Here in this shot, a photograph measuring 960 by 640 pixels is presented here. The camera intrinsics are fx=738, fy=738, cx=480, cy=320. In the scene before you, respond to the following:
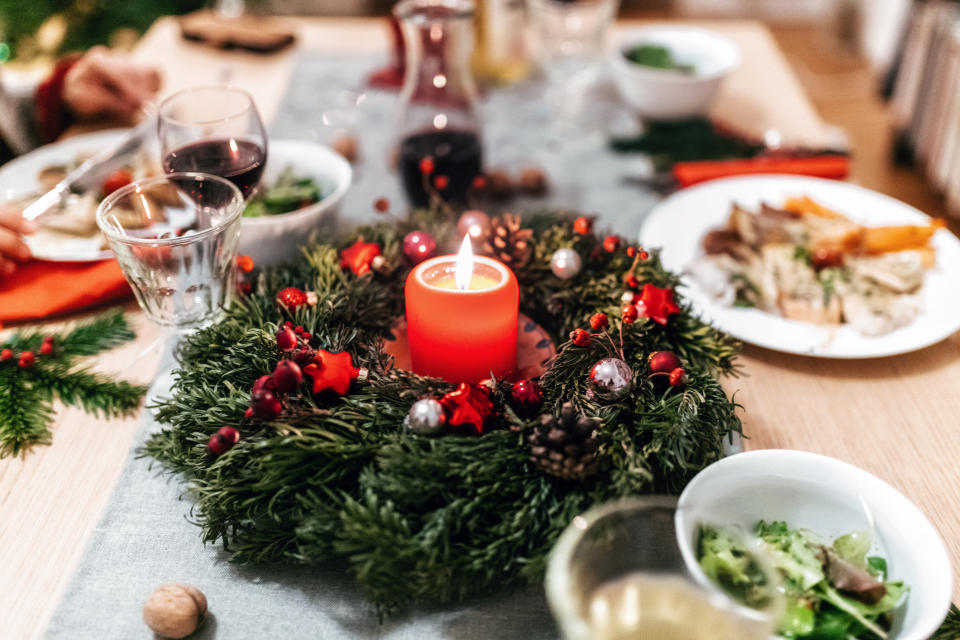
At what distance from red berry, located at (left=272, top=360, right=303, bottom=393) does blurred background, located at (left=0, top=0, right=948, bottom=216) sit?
2.31 metres

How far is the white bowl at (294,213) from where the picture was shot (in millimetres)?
958

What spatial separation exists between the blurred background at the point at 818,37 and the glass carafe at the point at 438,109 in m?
1.78

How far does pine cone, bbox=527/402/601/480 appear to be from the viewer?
597mm

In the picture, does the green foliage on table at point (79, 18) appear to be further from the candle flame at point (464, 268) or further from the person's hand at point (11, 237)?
the candle flame at point (464, 268)

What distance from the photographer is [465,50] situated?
113 centimetres

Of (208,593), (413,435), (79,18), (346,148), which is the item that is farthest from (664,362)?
(79,18)

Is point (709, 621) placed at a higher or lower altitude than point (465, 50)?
lower

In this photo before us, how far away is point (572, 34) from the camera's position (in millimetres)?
1396

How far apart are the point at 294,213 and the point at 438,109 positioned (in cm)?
31

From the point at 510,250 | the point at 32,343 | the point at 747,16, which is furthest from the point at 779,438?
the point at 747,16

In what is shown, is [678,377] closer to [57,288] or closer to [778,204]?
[778,204]

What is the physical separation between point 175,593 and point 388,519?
0.61 feet

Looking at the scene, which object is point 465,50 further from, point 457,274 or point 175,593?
point 175,593

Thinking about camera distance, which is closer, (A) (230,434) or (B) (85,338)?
(A) (230,434)
